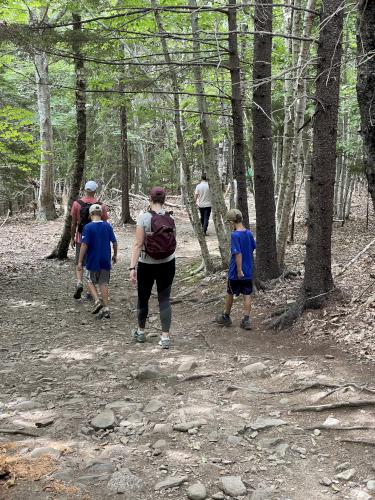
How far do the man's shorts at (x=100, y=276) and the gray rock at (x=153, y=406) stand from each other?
3682 millimetres

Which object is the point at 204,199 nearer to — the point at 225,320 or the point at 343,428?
the point at 225,320

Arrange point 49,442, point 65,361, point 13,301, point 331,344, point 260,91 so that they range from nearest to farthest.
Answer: point 49,442, point 331,344, point 65,361, point 260,91, point 13,301

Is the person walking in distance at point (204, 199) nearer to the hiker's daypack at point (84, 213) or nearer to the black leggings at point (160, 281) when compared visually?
the hiker's daypack at point (84, 213)

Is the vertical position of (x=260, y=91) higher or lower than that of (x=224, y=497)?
higher

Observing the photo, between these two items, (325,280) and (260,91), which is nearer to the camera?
(325,280)

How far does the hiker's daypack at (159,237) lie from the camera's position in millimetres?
6234

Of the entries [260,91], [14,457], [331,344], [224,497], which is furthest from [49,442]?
[260,91]

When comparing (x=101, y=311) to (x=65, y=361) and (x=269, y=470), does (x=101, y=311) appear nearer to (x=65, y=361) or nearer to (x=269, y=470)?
(x=65, y=361)

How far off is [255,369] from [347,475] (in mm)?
2110

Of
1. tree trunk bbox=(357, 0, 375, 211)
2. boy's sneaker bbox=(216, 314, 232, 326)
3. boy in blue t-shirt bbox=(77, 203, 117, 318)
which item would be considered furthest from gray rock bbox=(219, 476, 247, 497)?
boy in blue t-shirt bbox=(77, 203, 117, 318)

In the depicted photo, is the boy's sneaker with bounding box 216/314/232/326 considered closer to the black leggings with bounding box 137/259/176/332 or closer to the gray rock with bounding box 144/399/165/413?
the black leggings with bounding box 137/259/176/332

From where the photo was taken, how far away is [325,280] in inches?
263

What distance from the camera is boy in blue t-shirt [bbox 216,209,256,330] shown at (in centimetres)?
693

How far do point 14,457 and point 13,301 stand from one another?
601 cm
